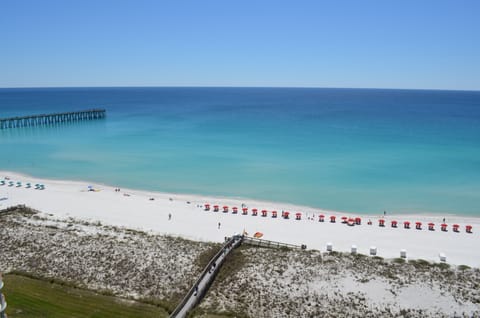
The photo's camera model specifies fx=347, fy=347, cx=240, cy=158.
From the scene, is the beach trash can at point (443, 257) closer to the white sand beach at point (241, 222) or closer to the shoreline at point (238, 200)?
the white sand beach at point (241, 222)

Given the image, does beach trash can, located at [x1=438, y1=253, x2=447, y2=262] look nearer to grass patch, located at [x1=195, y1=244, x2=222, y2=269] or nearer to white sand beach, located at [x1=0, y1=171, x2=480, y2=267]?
white sand beach, located at [x1=0, y1=171, x2=480, y2=267]

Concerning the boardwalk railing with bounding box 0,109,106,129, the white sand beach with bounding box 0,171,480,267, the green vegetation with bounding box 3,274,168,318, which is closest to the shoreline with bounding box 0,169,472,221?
the white sand beach with bounding box 0,171,480,267

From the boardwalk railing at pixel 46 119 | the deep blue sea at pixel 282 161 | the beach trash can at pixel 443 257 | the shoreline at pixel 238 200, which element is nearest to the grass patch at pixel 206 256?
the shoreline at pixel 238 200

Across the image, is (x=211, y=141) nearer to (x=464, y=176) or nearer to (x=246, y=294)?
(x=464, y=176)

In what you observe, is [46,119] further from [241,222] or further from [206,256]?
[206,256]

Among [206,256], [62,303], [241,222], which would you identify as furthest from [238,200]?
[62,303]

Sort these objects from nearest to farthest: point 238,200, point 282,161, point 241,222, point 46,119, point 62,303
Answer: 1. point 62,303
2. point 241,222
3. point 238,200
4. point 282,161
5. point 46,119

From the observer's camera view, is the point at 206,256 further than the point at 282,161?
No
